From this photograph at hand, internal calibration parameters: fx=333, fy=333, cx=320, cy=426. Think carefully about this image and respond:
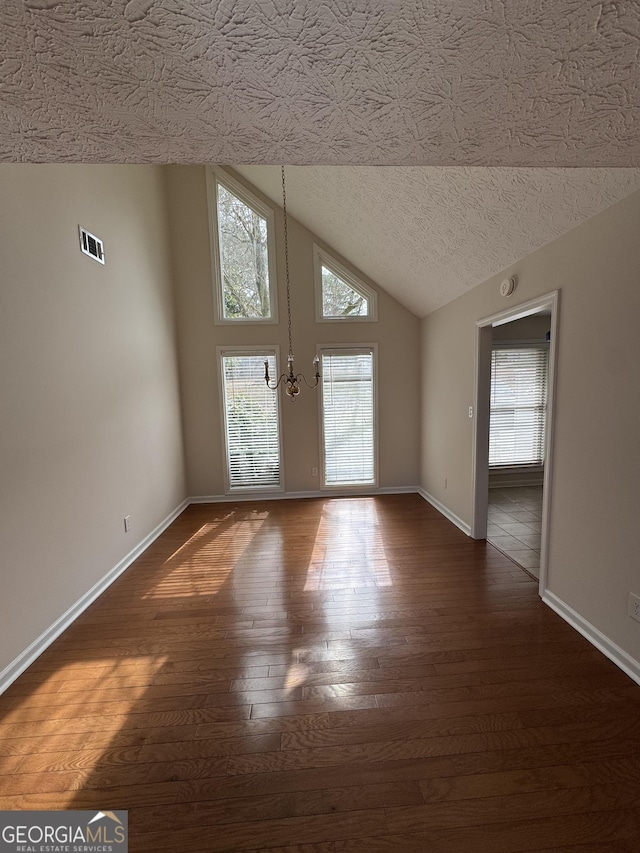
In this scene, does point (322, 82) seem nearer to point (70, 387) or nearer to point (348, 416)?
point (70, 387)

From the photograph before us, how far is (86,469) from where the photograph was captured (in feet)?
8.31

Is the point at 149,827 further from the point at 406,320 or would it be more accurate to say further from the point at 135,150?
the point at 406,320

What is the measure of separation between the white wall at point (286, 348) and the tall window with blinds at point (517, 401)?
128 cm

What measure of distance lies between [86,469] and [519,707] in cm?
306

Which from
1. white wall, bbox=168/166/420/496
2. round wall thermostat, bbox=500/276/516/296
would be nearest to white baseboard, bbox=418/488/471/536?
white wall, bbox=168/166/420/496

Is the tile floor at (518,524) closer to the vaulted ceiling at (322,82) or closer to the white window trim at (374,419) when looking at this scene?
the white window trim at (374,419)

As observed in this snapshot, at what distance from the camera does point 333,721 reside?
1.55 metres

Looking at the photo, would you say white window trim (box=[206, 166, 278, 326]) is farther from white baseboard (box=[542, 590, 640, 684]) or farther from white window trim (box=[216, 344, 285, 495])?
white baseboard (box=[542, 590, 640, 684])

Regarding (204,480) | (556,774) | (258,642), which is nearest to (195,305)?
(204,480)

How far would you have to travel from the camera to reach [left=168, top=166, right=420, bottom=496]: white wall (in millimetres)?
4449

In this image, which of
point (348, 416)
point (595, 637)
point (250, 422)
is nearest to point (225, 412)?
point (250, 422)

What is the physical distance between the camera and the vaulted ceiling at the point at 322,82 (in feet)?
2.55

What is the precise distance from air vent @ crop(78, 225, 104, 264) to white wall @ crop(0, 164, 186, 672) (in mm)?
60

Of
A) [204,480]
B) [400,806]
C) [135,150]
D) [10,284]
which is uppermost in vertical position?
[135,150]
